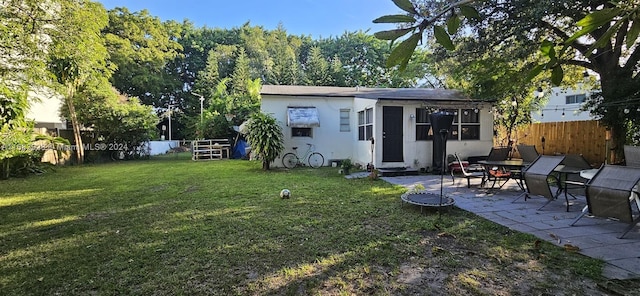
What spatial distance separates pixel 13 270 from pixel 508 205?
720cm

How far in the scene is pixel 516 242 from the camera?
3.84 m

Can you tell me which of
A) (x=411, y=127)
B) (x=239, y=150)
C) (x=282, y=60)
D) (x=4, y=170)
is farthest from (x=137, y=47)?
(x=411, y=127)

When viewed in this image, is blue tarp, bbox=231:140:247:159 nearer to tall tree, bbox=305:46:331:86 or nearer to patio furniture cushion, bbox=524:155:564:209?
tall tree, bbox=305:46:331:86

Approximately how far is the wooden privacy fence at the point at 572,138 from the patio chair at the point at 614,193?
646 centimetres

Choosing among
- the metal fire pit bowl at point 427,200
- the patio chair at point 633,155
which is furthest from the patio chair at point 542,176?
the metal fire pit bowl at point 427,200

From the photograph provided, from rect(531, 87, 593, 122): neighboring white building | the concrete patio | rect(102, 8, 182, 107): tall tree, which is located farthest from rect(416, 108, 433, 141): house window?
rect(102, 8, 182, 107): tall tree

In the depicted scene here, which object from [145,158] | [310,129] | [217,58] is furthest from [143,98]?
[310,129]

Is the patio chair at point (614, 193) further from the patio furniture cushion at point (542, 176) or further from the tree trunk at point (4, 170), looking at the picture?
the tree trunk at point (4, 170)

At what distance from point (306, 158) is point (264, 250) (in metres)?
9.77

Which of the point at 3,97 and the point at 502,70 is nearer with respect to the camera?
the point at 3,97

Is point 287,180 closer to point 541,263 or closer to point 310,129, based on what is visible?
point 310,129

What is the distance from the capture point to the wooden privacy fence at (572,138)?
32.8ft

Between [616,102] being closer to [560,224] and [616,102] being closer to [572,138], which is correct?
[572,138]

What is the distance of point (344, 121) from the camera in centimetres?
1363
